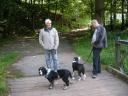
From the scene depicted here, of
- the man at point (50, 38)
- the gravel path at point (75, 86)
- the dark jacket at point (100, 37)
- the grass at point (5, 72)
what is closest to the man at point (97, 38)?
the dark jacket at point (100, 37)

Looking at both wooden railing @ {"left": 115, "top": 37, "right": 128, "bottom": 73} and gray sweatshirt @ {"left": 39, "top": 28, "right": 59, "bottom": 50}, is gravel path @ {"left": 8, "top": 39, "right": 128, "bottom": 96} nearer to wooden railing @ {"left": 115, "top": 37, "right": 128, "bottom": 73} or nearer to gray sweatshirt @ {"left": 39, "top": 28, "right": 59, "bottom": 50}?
wooden railing @ {"left": 115, "top": 37, "right": 128, "bottom": 73}

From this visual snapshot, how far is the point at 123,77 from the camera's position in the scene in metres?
11.8

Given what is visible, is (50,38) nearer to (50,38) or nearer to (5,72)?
(50,38)

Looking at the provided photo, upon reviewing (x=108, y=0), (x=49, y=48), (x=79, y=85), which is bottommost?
(x=79, y=85)

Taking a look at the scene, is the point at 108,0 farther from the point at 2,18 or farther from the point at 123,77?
the point at 123,77

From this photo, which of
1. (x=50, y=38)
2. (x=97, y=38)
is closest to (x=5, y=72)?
(x=50, y=38)

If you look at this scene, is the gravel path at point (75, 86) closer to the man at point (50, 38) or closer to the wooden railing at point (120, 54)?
the wooden railing at point (120, 54)

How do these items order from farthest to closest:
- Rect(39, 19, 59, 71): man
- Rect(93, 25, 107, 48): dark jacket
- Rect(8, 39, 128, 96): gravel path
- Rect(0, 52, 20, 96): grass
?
Rect(39, 19, 59, 71): man, Rect(93, 25, 107, 48): dark jacket, Rect(0, 52, 20, 96): grass, Rect(8, 39, 128, 96): gravel path

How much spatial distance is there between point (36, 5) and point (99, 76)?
27.1 meters

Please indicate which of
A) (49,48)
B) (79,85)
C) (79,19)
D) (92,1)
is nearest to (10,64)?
(49,48)

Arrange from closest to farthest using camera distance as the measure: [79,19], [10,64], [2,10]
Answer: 1. [10,64]
2. [2,10]
3. [79,19]

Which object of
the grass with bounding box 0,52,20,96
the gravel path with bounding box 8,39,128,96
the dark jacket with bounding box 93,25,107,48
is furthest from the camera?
the dark jacket with bounding box 93,25,107,48

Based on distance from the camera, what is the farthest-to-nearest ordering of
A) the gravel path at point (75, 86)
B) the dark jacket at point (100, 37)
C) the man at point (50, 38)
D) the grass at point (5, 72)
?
1. the man at point (50, 38)
2. the dark jacket at point (100, 37)
3. the grass at point (5, 72)
4. the gravel path at point (75, 86)

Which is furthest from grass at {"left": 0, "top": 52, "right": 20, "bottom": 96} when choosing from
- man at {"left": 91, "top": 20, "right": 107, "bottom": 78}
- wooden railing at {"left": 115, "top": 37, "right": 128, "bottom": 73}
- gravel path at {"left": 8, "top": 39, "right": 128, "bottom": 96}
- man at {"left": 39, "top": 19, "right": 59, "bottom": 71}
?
wooden railing at {"left": 115, "top": 37, "right": 128, "bottom": 73}
